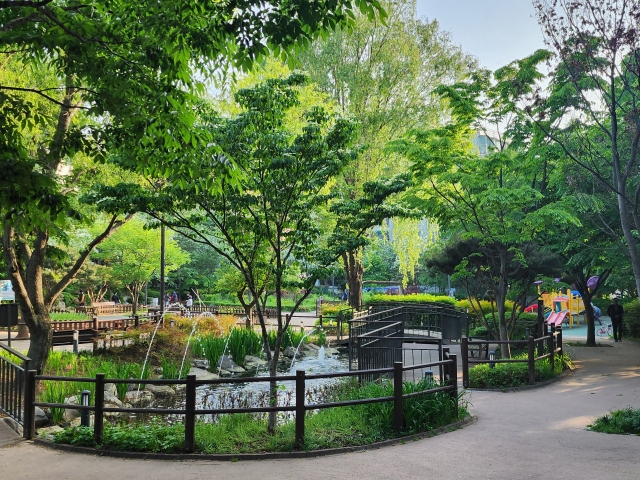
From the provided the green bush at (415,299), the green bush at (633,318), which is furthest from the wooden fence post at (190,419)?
the green bush at (415,299)

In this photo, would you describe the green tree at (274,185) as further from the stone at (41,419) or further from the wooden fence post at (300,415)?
the stone at (41,419)

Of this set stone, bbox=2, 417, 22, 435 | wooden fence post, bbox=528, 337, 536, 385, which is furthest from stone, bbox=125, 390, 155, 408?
wooden fence post, bbox=528, 337, 536, 385

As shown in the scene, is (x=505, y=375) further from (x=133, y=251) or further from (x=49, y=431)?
(x=133, y=251)

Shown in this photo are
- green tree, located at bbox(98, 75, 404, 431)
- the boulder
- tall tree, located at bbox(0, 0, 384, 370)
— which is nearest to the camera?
tall tree, located at bbox(0, 0, 384, 370)

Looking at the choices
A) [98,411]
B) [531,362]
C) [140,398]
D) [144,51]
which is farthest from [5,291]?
[531,362]

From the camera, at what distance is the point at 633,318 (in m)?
22.9

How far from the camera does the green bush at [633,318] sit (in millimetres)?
22766

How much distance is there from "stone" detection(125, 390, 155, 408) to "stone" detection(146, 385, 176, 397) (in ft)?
0.66

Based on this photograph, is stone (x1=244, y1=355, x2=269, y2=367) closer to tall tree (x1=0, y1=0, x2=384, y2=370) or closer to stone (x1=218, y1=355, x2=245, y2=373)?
stone (x1=218, y1=355, x2=245, y2=373)

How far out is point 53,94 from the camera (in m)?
12.5

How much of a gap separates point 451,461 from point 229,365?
10835mm

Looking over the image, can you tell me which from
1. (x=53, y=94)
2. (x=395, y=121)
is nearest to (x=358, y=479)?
(x=53, y=94)

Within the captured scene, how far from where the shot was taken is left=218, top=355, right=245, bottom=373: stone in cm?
1655

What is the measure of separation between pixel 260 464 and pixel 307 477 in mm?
842
